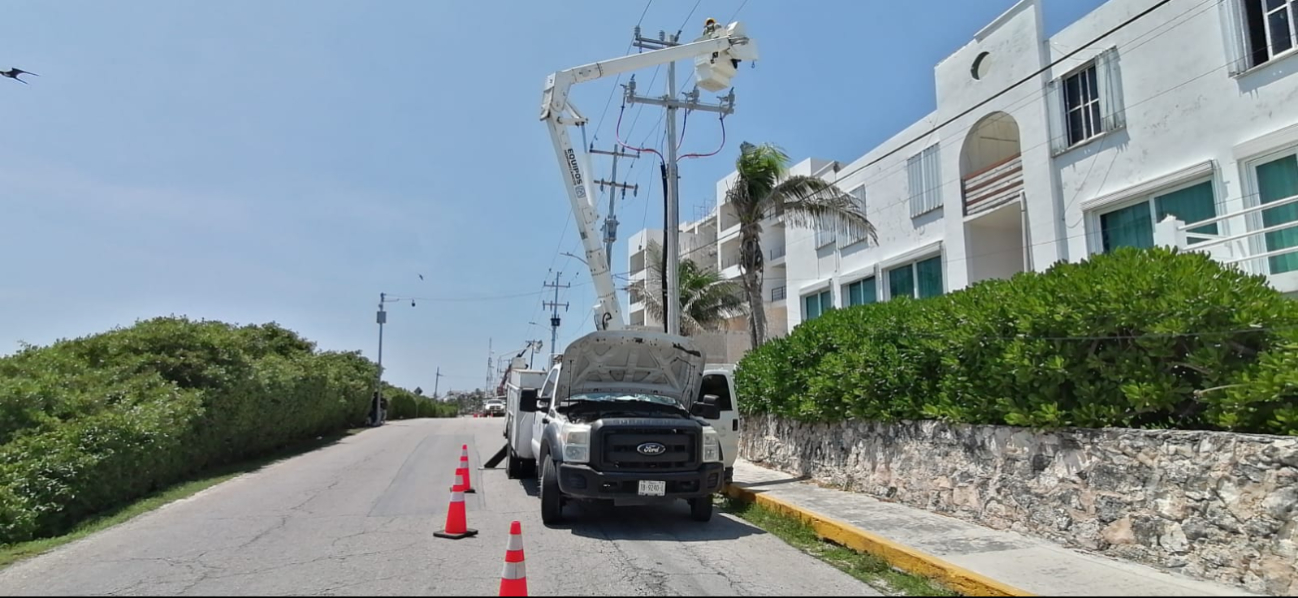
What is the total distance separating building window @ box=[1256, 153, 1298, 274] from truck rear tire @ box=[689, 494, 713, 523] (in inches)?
382

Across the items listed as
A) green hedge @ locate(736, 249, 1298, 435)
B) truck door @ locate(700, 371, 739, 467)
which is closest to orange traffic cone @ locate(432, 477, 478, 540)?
truck door @ locate(700, 371, 739, 467)

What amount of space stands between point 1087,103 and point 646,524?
12.9m

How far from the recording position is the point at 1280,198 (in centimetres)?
1153

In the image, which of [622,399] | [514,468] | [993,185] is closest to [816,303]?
[993,185]

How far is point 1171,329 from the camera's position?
6492mm

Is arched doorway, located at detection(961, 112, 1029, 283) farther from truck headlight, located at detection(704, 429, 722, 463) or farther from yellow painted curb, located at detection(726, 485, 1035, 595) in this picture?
truck headlight, located at detection(704, 429, 722, 463)

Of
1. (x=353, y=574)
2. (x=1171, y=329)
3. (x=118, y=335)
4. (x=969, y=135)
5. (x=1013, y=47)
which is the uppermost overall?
(x=1013, y=47)

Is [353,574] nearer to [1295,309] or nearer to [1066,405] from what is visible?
[1066,405]

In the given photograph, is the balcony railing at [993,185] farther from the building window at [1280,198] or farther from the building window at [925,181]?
the building window at [1280,198]

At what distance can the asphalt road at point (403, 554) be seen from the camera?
20.1ft

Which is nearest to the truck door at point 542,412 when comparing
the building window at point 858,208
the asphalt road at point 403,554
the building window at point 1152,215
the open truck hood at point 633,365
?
the open truck hood at point 633,365

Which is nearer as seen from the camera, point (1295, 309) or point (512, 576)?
point (512, 576)

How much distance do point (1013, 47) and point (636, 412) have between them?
13.3m

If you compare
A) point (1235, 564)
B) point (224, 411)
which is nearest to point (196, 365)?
point (224, 411)
